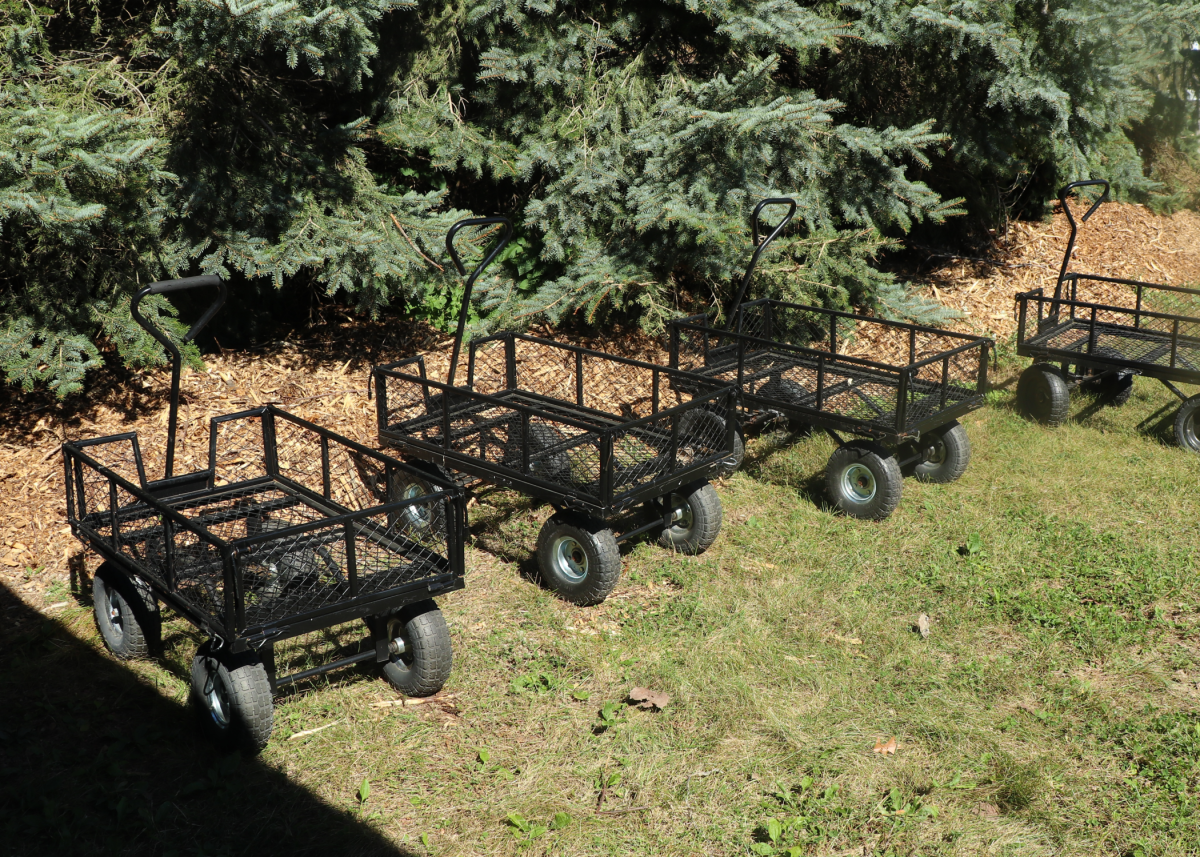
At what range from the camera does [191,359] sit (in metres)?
7.00

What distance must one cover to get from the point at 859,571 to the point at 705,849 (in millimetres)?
2653

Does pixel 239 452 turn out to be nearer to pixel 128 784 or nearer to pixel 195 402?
pixel 195 402

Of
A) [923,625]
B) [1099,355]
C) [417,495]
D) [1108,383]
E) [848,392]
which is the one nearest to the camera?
[923,625]

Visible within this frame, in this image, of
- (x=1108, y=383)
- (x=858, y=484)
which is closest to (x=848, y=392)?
(x=858, y=484)

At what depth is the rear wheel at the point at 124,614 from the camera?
5.22 meters

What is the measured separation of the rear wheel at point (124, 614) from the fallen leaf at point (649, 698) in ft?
8.07

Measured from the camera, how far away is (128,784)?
442 centimetres

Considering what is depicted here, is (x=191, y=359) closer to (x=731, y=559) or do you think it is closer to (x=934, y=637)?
(x=731, y=559)

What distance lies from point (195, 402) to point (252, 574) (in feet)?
10.1

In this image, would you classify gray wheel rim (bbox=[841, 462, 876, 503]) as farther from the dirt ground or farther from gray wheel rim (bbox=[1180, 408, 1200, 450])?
the dirt ground

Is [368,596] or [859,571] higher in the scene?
[368,596]

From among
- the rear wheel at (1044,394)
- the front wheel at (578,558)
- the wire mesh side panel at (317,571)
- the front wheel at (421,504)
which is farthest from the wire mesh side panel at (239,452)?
the rear wheel at (1044,394)

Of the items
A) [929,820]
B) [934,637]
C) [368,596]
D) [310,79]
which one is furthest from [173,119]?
[929,820]

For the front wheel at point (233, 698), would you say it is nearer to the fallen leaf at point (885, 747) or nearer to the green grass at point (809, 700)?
the green grass at point (809, 700)
